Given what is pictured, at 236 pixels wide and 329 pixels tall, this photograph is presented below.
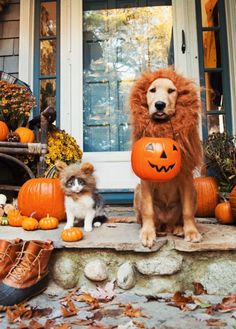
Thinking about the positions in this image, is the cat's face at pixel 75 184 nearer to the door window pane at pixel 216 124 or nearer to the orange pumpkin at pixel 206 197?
A: the orange pumpkin at pixel 206 197

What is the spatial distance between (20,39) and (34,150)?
1865 millimetres

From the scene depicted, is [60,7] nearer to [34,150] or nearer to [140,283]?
[34,150]

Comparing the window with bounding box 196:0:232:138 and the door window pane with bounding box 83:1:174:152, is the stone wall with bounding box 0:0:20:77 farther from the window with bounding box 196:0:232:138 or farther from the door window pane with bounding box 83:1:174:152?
the window with bounding box 196:0:232:138

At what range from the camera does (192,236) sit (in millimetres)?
1910

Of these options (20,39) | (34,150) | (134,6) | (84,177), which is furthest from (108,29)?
(84,177)

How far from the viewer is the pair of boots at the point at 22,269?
164 cm

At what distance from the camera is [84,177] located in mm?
2303

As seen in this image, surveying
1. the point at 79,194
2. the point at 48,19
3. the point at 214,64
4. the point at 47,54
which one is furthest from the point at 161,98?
the point at 48,19

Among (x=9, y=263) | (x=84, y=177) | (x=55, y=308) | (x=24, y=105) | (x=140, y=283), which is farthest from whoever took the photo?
(x=24, y=105)

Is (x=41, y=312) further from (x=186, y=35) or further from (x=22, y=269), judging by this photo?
(x=186, y=35)

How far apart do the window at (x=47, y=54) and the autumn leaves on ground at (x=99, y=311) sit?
2.72 metres

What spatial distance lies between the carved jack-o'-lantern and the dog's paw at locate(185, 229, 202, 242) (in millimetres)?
356

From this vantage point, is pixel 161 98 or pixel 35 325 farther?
pixel 161 98

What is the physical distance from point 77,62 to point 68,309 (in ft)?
10.4
